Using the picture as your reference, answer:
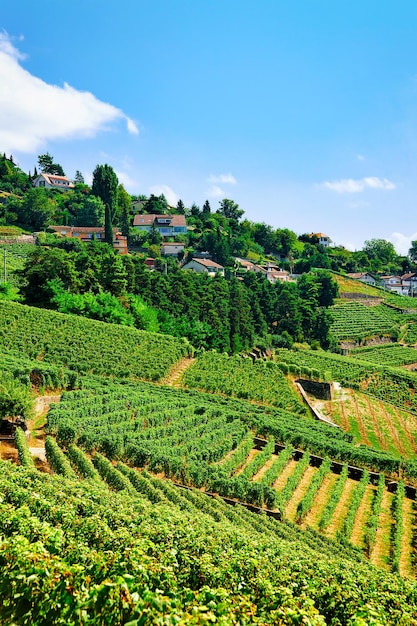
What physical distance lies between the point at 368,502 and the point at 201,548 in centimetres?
2077

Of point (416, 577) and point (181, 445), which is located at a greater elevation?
point (181, 445)

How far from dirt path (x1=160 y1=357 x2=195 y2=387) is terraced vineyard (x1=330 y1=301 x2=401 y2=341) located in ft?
149

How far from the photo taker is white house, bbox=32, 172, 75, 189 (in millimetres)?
129750

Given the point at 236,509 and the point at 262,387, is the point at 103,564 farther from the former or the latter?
the point at 262,387

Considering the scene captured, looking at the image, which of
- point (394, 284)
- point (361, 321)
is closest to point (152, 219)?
point (361, 321)

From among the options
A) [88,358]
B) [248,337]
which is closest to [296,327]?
[248,337]

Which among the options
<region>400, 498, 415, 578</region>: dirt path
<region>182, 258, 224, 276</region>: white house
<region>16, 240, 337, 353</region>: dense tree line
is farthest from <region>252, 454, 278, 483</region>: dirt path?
<region>182, 258, 224, 276</region>: white house

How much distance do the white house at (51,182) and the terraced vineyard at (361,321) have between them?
268 ft

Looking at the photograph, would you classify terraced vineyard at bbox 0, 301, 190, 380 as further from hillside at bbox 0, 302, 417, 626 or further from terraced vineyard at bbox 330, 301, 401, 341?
terraced vineyard at bbox 330, 301, 401, 341

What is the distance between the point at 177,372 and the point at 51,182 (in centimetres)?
10195

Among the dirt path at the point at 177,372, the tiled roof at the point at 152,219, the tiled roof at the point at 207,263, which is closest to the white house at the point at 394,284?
the tiled roof at the point at 207,263

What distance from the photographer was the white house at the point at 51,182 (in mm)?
129750

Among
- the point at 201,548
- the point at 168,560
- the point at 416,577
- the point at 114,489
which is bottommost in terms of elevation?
the point at 416,577

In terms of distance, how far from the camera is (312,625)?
7.41 m
